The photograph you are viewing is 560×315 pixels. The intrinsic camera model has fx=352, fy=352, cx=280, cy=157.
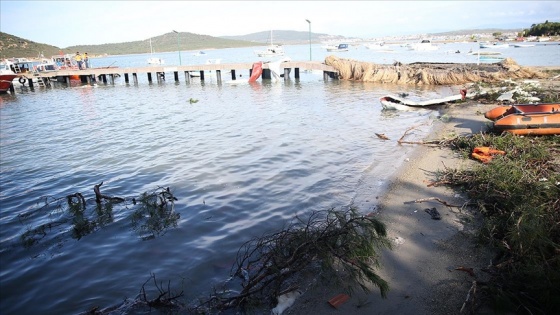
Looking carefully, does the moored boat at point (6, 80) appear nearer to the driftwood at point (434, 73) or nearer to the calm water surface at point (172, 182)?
the calm water surface at point (172, 182)

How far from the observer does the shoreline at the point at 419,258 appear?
429 cm

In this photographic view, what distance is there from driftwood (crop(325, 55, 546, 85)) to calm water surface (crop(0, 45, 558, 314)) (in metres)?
11.3

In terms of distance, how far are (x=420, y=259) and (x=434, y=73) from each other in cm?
2826

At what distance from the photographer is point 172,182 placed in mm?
9797

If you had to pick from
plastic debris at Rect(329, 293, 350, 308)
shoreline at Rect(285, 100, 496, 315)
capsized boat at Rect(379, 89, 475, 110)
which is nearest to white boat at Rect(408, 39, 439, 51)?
capsized boat at Rect(379, 89, 475, 110)

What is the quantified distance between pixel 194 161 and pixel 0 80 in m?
34.2

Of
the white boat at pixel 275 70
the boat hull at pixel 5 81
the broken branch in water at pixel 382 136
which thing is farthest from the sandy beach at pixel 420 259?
the boat hull at pixel 5 81

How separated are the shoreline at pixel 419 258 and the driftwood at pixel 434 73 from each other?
2345cm

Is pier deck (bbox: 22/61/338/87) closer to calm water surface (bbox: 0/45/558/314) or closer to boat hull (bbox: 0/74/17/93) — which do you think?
boat hull (bbox: 0/74/17/93)

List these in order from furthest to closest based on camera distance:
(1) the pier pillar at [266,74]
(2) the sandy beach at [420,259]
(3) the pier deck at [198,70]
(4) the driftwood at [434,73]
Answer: (1) the pier pillar at [266,74]
(3) the pier deck at [198,70]
(4) the driftwood at [434,73]
(2) the sandy beach at [420,259]

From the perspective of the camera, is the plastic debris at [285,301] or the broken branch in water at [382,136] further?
the broken branch in water at [382,136]

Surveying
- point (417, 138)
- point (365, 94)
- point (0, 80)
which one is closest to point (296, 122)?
point (417, 138)

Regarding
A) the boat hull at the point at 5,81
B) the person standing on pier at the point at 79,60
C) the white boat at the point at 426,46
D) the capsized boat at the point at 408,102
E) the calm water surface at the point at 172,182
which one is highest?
the white boat at the point at 426,46

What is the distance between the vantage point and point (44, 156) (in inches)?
512
